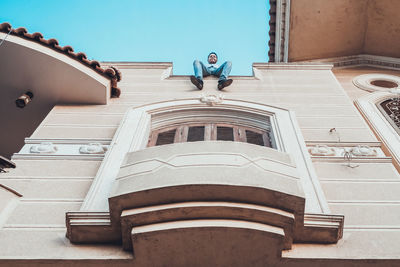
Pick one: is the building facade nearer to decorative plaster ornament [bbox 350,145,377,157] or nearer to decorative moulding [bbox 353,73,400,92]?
decorative plaster ornament [bbox 350,145,377,157]

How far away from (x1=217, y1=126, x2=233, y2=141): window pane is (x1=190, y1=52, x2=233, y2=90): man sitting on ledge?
1512 mm

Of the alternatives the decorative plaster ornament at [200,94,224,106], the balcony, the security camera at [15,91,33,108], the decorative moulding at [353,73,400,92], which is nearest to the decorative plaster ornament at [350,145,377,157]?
the balcony

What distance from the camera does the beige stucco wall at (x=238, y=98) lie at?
13.4ft

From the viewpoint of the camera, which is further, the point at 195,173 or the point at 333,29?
the point at 333,29

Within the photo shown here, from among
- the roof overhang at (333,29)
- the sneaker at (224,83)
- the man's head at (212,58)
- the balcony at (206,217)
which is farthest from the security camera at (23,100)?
the roof overhang at (333,29)

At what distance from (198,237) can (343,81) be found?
8779 millimetres

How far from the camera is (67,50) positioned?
7.60 m

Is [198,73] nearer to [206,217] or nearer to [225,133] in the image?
[225,133]

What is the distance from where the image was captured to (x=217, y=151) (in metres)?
4.55

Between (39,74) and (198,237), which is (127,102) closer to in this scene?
(39,74)

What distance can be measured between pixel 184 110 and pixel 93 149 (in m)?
2.13

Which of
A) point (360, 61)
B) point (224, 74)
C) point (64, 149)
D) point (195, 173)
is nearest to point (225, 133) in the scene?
point (224, 74)

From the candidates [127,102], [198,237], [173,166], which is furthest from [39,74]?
[198,237]

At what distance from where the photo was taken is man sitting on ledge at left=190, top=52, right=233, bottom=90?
8.63m
